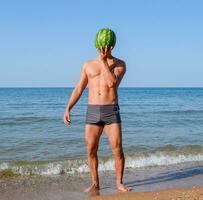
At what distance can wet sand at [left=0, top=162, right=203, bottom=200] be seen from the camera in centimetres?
591

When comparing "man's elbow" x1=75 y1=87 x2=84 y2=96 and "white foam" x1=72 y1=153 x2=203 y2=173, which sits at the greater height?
"man's elbow" x1=75 y1=87 x2=84 y2=96

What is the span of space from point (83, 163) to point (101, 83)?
321 cm

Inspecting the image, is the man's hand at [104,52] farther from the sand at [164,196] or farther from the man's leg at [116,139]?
the sand at [164,196]

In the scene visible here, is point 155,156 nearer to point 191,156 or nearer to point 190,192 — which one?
point 191,156

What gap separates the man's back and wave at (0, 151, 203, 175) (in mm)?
2544

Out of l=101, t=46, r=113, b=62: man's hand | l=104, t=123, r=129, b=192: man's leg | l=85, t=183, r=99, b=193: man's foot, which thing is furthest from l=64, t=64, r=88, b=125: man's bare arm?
l=85, t=183, r=99, b=193: man's foot

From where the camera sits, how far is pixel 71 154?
10.6 metres

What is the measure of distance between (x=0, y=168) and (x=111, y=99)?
3.50 meters

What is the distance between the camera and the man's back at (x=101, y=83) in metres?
5.96

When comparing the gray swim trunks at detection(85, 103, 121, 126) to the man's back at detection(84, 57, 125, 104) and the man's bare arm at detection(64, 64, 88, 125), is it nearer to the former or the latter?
the man's back at detection(84, 57, 125, 104)

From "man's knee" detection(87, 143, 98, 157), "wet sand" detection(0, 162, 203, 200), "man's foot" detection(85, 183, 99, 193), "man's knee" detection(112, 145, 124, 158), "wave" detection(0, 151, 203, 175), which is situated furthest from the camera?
"wave" detection(0, 151, 203, 175)

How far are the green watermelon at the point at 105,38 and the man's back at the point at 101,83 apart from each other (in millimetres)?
250

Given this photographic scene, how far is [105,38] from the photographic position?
227 inches

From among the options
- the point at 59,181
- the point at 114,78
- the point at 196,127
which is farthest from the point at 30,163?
the point at 196,127
